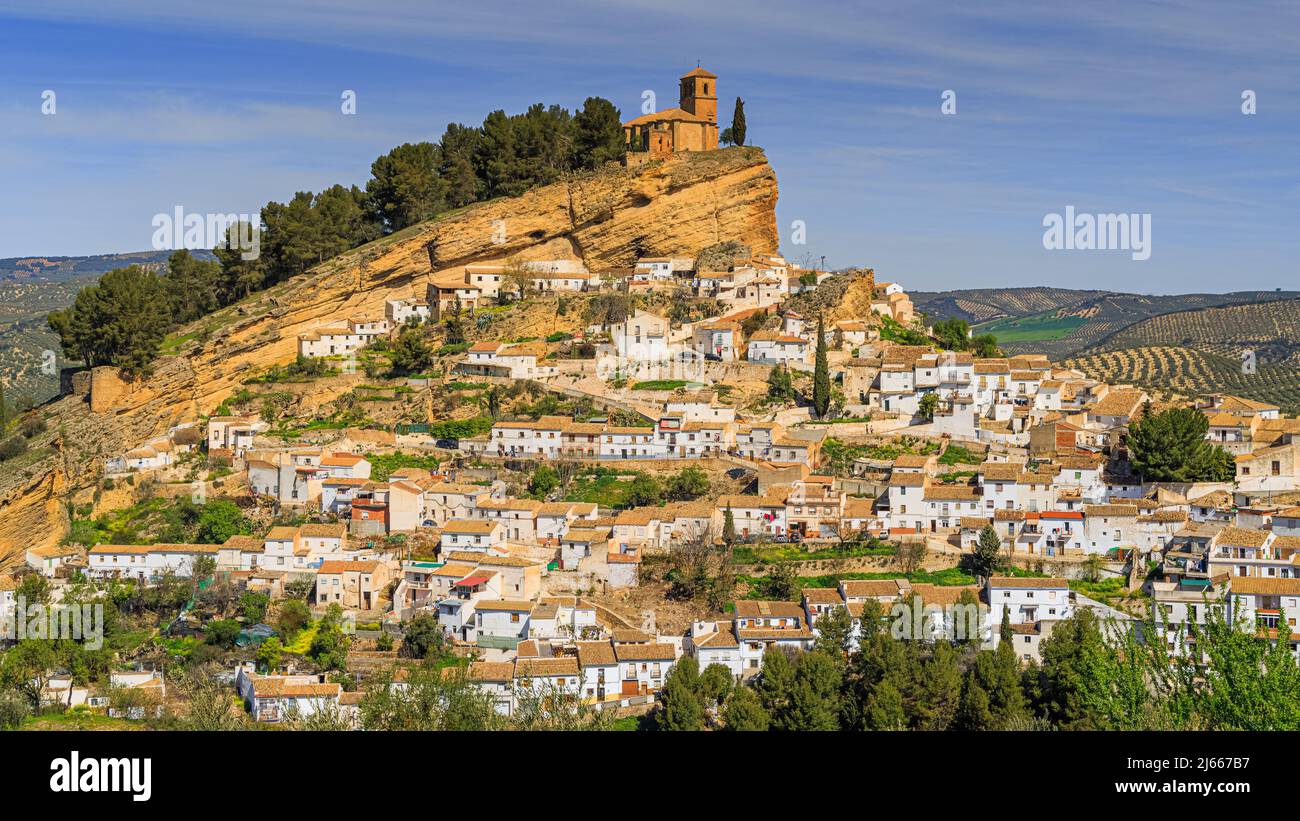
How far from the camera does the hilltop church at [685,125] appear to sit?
1645 inches

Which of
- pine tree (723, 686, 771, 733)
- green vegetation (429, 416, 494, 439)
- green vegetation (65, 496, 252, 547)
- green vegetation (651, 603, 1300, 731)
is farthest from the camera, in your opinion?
green vegetation (429, 416, 494, 439)

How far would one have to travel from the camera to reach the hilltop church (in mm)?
41781

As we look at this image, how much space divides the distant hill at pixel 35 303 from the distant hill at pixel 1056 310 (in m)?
59.4

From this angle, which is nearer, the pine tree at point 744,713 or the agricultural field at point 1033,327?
the pine tree at point 744,713

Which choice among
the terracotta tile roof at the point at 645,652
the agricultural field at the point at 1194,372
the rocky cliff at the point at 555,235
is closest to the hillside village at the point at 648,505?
the terracotta tile roof at the point at 645,652

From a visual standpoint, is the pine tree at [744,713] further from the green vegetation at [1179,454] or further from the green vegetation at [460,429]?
the green vegetation at [460,429]

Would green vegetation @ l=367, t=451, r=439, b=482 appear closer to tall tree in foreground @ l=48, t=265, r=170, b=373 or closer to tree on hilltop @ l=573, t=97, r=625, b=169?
tall tree in foreground @ l=48, t=265, r=170, b=373

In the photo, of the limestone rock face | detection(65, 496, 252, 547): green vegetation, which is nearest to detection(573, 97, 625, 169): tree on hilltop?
the limestone rock face

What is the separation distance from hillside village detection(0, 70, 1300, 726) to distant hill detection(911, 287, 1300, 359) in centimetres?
5631

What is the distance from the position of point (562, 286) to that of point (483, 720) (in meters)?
26.1

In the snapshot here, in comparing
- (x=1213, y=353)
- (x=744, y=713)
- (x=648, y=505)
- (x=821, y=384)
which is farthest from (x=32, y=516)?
(x=1213, y=353)

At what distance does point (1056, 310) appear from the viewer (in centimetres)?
11931

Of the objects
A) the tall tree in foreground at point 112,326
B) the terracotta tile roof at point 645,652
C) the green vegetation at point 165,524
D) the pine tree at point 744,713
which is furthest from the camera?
the tall tree in foreground at point 112,326
